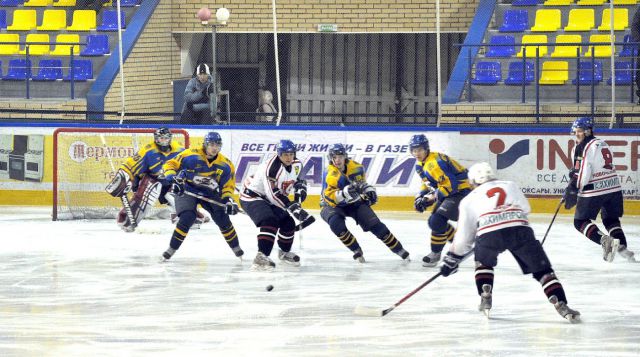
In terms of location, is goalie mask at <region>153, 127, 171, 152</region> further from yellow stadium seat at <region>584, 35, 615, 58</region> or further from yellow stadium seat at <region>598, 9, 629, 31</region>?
yellow stadium seat at <region>598, 9, 629, 31</region>

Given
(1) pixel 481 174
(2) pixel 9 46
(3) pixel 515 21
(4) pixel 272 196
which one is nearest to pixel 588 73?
(3) pixel 515 21

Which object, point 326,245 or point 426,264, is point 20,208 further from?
point 426,264

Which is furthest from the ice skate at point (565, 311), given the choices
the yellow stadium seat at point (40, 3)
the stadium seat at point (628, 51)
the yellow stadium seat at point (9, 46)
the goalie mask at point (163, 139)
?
the yellow stadium seat at point (40, 3)

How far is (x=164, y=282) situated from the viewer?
11.5 metres

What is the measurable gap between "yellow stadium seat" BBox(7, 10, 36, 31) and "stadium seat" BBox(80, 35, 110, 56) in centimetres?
130

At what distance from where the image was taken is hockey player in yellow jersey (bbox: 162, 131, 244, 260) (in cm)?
1240

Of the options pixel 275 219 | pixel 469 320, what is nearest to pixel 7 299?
pixel 275 219

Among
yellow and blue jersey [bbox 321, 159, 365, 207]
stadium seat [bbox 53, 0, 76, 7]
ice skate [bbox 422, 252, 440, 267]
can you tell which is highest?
stadium seat [bbox 53, 0, 76, 7]

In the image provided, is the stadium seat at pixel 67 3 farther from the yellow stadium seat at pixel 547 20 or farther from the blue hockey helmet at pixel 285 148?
the blue hockey helmet at pixel 285 148

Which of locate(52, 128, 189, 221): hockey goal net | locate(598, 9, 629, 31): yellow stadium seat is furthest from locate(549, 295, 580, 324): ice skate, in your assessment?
locate(598, 9, 629, 31): yellow stadium seat

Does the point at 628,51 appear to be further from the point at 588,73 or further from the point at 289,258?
the point at 289,258

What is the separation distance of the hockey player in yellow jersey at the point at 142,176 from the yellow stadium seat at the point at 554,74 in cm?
517

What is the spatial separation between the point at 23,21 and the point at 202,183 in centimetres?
868

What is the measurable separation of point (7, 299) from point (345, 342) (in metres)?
3.07
